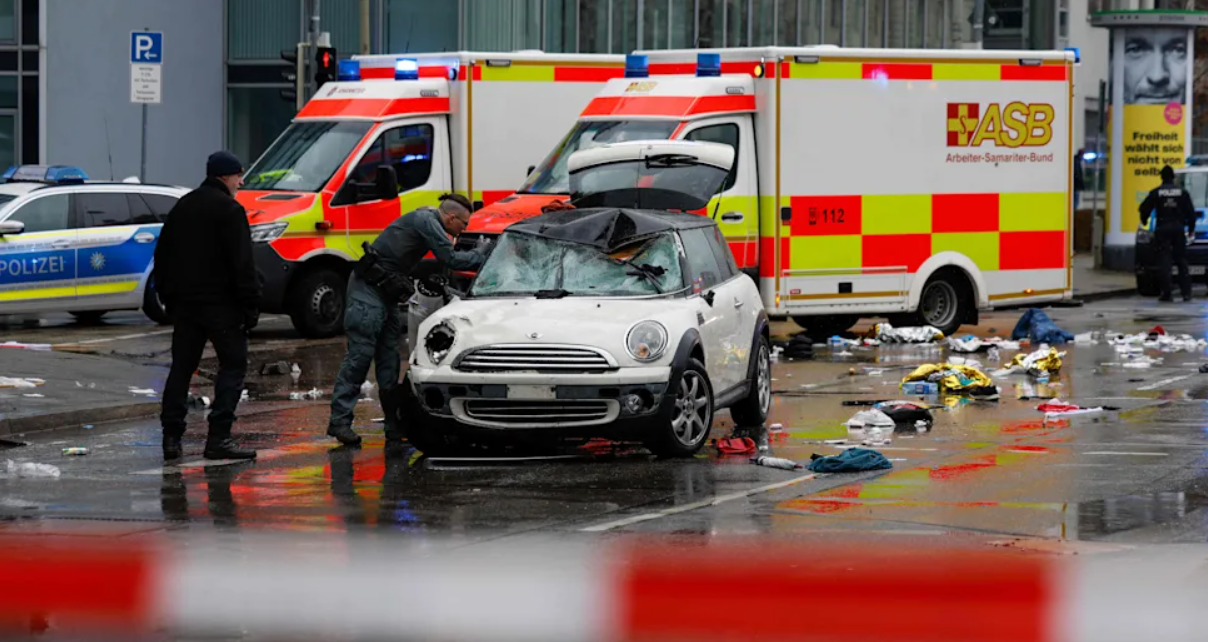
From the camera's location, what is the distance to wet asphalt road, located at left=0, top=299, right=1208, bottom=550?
365 inches

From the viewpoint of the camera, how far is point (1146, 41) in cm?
3531

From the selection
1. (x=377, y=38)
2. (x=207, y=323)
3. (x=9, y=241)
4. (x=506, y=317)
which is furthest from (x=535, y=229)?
(x=377, y=38)

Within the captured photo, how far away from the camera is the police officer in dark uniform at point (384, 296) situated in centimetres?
1247

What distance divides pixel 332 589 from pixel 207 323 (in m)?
4.51

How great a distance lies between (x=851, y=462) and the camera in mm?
11258

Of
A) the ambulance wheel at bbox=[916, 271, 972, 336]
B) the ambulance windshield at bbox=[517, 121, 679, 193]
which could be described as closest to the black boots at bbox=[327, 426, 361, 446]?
the ambulance windshield at bbox=[517, 121, 679, 193]

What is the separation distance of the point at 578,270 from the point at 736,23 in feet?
95.2

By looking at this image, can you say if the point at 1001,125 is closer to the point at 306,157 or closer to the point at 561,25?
the point at 306,157

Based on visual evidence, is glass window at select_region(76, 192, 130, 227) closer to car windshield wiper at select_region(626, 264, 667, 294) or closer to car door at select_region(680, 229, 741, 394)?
car door at select_region(680, 229, 741, 394)

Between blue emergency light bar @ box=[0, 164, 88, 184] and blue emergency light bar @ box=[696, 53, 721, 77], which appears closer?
blue emergency light bar @ box=[696, 53, 721, 77]

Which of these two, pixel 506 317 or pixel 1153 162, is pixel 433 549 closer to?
pixel 506 317

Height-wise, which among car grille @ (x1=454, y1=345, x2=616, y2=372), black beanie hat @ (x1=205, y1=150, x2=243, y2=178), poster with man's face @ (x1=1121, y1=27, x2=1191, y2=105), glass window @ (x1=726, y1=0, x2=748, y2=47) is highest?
glass window @ (x1=726, y1=0, x2=748, y2=47)

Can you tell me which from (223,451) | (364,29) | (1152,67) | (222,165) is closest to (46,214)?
(364,29)

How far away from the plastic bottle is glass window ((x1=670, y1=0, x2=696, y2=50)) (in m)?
28.2
